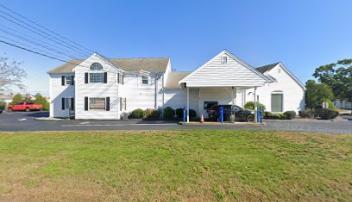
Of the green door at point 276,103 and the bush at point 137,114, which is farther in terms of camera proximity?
the green door at point 276,103

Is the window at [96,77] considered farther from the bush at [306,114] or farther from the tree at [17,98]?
the tree at [17,98]

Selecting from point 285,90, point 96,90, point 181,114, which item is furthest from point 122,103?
point 285,90

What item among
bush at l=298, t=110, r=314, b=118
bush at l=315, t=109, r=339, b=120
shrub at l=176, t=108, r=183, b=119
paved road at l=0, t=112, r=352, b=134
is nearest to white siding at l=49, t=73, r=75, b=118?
paved road at l=0, t=112, r=352, b=134

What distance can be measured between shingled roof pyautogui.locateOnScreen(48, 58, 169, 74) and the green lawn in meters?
15.8

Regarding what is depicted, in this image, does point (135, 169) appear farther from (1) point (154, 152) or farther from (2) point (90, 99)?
(2) point (90, 99)

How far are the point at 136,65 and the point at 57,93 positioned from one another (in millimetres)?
9566

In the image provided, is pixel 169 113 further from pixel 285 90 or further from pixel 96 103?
pixel 285 90

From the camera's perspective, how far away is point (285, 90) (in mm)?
25906

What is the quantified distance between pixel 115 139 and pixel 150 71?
15.0 m

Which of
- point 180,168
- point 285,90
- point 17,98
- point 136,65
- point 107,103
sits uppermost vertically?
point 136,65

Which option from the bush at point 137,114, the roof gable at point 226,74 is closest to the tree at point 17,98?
the bush at point 137,114

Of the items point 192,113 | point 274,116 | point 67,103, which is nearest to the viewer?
point 274,116

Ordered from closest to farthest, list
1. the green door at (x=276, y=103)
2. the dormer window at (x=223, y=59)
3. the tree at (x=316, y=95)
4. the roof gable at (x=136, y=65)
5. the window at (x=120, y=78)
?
the dormer window at (x=223, y=59) → the window at (x=120, y=78) → the roof gable at (x=136, y=65) → the green door at (x=276, y=103) → the tree at (x=316, y=95)

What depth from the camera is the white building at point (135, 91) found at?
76.9ft
